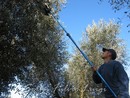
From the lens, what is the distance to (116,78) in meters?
7.17

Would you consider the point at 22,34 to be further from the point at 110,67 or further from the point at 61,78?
the point at 110,67

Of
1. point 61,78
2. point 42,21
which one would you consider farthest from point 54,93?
point 42,21

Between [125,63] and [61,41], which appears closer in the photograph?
[61,41]

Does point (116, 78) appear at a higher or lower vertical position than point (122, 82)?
higher

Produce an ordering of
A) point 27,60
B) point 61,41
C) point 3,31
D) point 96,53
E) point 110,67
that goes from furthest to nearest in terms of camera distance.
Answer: point 96,53, point 61,41, point 27,60, point 3,31, point 110,67

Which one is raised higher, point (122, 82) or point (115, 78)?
point (115, 78)

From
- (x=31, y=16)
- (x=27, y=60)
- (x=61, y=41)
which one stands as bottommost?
(x=27, y=60)

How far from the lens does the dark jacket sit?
22.9 feet

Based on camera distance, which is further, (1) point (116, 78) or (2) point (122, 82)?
(1) point (116, 78)

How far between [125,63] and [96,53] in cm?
405

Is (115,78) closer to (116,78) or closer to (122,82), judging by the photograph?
(116,78)

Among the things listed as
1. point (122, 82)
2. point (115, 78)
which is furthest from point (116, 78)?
point (122, 82)

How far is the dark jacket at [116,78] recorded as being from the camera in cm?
698

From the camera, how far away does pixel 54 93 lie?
34219 millimetres
